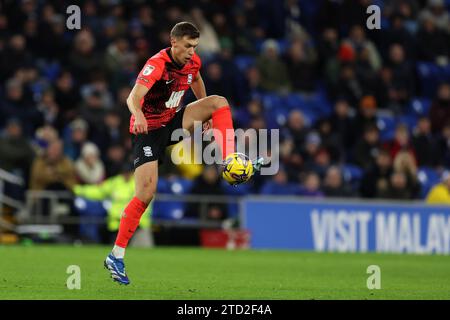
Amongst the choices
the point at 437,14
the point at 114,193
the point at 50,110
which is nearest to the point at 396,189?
the point at 114,193

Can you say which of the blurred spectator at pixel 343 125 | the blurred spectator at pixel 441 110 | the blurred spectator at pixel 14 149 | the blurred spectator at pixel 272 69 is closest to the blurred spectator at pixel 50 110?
the blurred spectator at pixel 14 149

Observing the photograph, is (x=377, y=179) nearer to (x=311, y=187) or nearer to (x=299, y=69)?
(x=311, y=187)

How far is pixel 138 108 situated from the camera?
367 inches

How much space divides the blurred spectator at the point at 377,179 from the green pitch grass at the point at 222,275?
3743 millimetres

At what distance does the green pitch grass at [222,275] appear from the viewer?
8.99 metres

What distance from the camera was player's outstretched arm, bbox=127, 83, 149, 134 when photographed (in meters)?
9.15

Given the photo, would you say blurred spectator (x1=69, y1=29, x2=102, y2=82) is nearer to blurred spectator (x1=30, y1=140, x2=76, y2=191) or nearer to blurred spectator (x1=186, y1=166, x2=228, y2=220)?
blurred spectator (x1=30, y1=140, x2=76, y2=191)

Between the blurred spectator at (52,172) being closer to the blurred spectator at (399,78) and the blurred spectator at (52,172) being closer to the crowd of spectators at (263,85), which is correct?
the crowd of spectators at (263,85)

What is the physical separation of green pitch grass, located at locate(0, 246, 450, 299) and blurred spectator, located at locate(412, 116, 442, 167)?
240 inches

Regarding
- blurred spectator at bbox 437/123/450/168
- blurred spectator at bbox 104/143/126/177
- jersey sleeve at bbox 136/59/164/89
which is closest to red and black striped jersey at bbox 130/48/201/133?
jersey sleeve at bbox 136/59/164/89

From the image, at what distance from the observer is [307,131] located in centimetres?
2123

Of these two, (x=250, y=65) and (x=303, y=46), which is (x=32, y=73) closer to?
(x=250, y=65)

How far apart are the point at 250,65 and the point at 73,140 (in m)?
5.18
